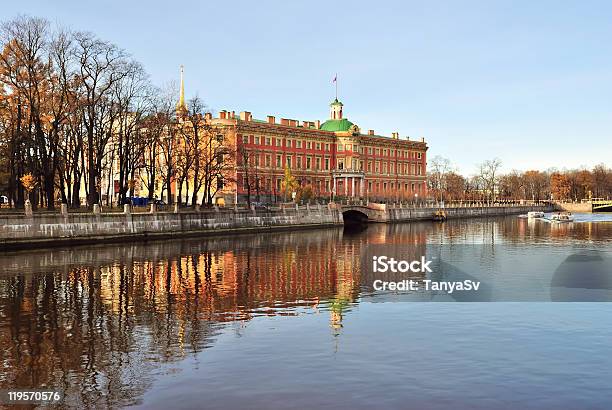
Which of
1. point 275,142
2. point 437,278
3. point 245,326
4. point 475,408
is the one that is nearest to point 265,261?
point 437,278

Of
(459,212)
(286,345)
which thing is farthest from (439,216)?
(286,345)

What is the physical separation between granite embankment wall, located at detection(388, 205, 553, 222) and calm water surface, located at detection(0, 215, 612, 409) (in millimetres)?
80732

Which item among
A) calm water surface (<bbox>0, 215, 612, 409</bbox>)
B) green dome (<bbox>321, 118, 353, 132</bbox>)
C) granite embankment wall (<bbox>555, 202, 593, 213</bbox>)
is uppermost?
green dome (<bbox>321, 118, 353, 132</bbox>)

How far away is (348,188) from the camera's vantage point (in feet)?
459

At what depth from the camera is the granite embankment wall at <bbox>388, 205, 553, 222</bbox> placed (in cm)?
11662

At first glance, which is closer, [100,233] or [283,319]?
[283,319]

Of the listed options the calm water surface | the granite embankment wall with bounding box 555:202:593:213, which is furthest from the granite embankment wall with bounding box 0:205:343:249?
the granite embankment wall with bounding box 555:202:593:213

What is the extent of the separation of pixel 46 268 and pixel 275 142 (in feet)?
287

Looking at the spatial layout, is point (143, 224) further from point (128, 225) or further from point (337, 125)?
point (337, 125)

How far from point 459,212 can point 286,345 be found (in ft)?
405

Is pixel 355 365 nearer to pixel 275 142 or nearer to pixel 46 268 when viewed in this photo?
pixel 46 268

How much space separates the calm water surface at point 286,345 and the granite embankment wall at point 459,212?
8073 cm

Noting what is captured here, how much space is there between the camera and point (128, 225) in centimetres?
6166

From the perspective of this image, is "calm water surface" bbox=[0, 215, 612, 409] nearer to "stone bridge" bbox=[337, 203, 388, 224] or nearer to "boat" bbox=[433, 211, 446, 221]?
"stone bridge" bbox=[337, 203, 388, 224]
